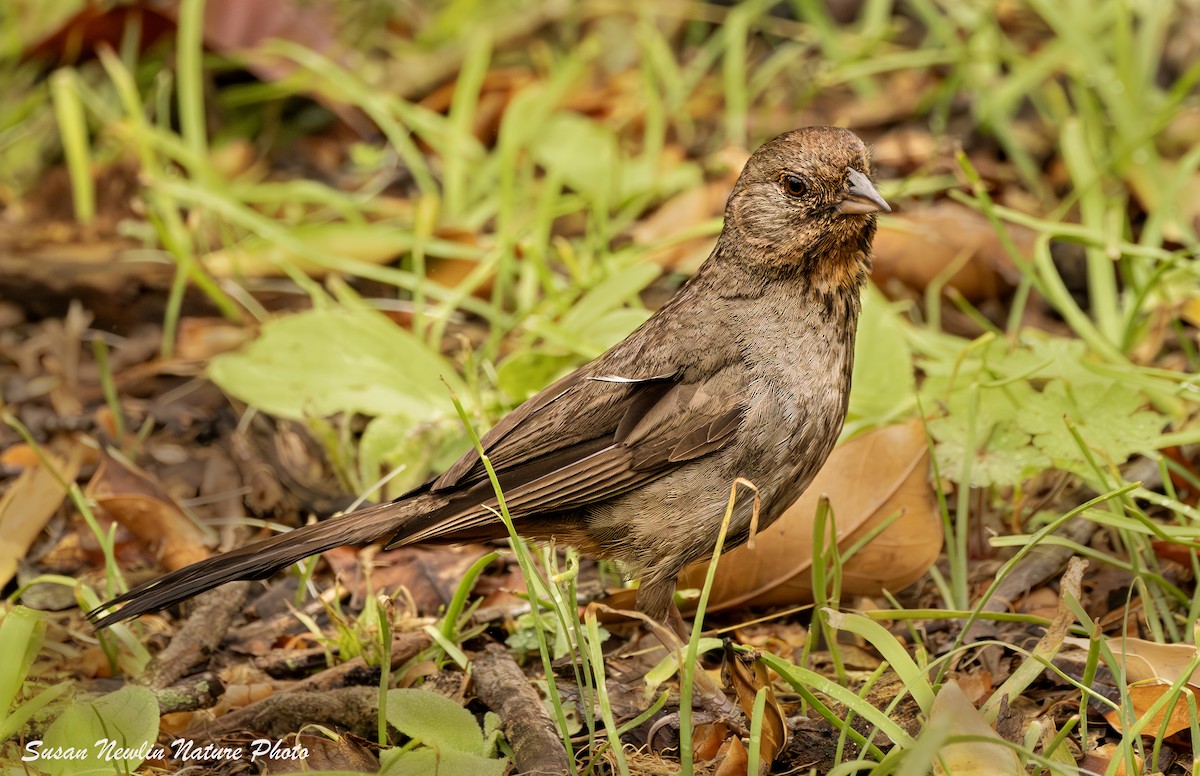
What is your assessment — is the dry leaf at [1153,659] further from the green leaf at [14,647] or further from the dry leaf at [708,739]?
the green leaf at [14,647]

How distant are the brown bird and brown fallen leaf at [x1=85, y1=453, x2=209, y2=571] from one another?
2.56ft

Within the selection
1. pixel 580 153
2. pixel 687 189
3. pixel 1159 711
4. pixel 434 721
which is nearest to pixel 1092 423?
pixel 1159 711

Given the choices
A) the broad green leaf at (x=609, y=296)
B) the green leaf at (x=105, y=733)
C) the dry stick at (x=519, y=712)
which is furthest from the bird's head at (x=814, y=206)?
the green leaf at (x=105, y=733)

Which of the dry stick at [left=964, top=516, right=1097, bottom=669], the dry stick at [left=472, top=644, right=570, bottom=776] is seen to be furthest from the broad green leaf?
the dry stick at [left=964, top=516, right=1097, bottom=669]

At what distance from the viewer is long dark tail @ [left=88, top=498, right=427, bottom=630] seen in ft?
10.1

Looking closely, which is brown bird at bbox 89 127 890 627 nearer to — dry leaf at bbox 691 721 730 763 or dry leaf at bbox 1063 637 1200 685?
dry leaf at bbox 691 721 730 763

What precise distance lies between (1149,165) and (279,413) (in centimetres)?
322

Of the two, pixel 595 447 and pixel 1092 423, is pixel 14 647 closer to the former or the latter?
pixel 595 447

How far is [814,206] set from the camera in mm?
3326

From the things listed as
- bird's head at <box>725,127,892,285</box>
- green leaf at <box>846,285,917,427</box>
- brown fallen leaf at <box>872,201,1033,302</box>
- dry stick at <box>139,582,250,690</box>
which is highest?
bird's head at <box>725,127,892,285</box>

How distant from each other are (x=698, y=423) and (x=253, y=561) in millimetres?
1100

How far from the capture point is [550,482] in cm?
325

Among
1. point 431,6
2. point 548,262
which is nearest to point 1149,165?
point 548,262

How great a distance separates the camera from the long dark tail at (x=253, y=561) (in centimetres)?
307
